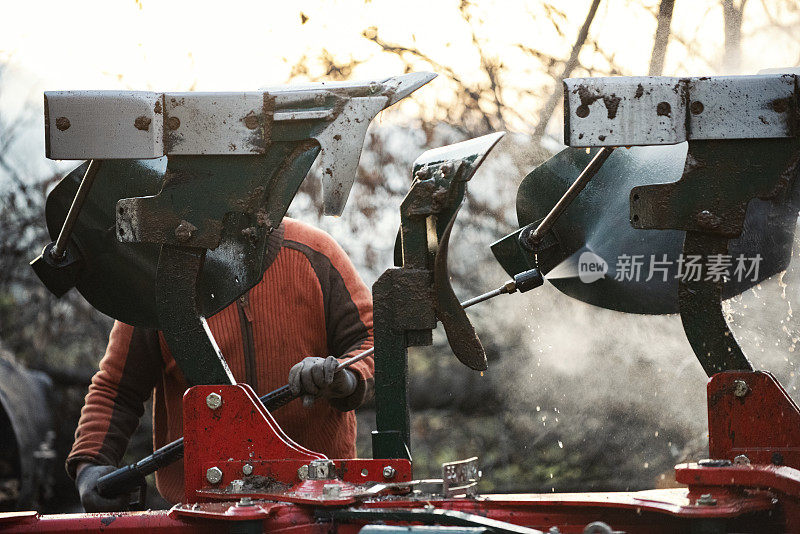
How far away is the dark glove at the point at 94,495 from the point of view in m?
2.33

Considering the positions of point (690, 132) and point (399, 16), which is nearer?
point (690, 132)

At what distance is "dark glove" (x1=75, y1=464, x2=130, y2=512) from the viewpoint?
2326 millimetres

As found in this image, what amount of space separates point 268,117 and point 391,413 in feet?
2.21

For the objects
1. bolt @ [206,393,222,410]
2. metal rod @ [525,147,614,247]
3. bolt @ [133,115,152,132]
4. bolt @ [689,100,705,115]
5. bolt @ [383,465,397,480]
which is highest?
bolt @ [133,115,152,132]

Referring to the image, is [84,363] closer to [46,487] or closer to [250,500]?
[46,487]

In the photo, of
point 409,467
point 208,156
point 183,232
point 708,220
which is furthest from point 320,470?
point 708,220

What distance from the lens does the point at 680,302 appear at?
1915mm

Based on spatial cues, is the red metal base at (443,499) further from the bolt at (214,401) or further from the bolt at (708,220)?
the bolt at (708,220)

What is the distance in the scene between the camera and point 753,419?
1809 mm

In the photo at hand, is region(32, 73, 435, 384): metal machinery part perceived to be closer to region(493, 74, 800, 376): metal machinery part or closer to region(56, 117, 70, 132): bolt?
region(56, 117, 70, 132): bolt

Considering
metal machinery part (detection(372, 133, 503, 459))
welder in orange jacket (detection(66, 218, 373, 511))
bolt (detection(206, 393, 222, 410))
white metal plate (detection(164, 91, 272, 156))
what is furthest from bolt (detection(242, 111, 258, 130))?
welder in orange jacket (detection(66, 218, 373, 511))

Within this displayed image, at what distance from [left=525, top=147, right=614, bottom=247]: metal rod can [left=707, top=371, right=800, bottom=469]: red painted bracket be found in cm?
52

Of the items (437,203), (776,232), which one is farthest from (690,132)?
(776,232)

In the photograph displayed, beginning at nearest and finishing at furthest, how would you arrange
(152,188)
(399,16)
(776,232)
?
(152,188) < (776,232) < (399,16)
